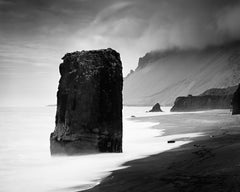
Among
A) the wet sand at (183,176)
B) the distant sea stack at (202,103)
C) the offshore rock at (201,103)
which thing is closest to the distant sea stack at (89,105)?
the wet sand at (183,176)

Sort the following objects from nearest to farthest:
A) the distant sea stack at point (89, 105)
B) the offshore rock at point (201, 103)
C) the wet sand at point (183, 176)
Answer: the wet sand at point (183, 176) → the distant sea stack at point (89, 105) → the offshore rock at point (201, 103)

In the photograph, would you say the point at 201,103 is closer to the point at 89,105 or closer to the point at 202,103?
the point at 202,103

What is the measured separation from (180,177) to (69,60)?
879 cm

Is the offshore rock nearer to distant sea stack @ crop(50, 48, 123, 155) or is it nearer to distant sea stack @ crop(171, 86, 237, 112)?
distant sea stack @ crop(171, 86, 237, 112)

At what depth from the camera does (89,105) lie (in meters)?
12.9

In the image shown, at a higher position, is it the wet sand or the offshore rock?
the offshore rock

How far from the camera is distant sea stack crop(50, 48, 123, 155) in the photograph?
12.8 m

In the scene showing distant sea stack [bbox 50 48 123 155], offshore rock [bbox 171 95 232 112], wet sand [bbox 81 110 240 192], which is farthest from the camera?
offshore rock [bbox 171 95 232 112]

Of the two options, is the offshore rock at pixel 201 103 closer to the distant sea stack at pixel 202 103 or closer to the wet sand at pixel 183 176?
the distant sea stack at pixel 202 103

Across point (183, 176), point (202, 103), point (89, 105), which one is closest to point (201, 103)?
point (202, 103)

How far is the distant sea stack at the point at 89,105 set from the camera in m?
12.8

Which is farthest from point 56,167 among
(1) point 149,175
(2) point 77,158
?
(1) point 149,175

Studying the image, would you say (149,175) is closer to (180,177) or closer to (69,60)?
(180,177)

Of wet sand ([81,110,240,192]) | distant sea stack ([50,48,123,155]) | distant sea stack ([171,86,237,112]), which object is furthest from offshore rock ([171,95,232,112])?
wet sand ([81,110,240,192])
